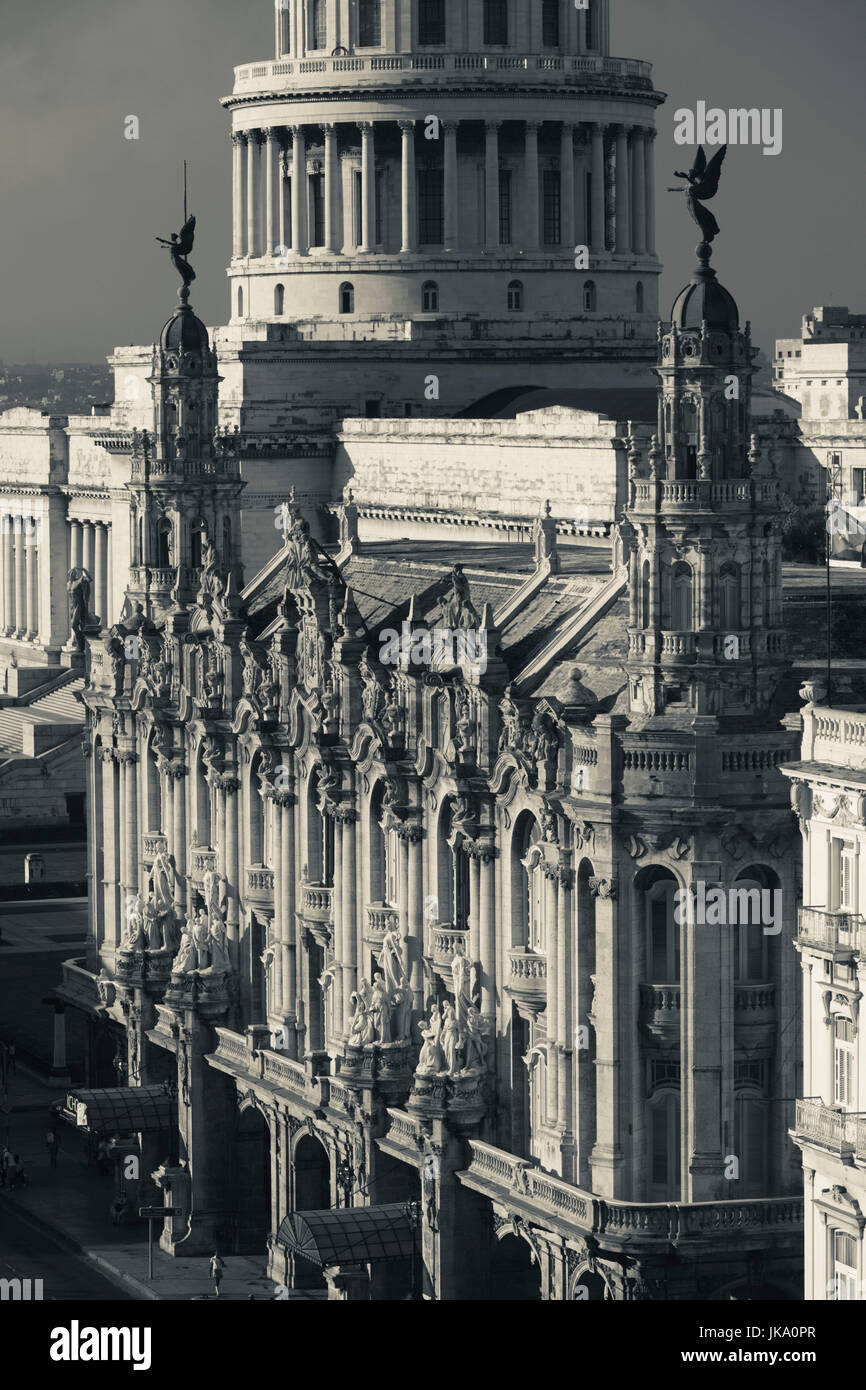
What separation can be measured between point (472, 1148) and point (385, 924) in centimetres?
1281

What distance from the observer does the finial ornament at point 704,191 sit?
354 feet

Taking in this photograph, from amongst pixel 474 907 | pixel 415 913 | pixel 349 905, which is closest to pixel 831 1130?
pixel 474 907

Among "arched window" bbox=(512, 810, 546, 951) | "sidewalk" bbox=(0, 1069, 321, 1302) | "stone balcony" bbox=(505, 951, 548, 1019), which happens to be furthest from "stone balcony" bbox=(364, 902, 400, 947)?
"sidewalk" bbox=(0, 1069, 321, 1302)

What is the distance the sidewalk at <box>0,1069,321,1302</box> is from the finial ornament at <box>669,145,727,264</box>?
34511 mm

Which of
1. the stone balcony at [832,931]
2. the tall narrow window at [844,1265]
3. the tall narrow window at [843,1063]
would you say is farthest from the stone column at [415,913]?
the tall narrow window at [844,1265]

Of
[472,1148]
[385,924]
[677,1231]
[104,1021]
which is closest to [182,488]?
[104,1021]

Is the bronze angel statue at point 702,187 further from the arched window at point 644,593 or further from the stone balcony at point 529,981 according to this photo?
the stone balcony at point 529,981

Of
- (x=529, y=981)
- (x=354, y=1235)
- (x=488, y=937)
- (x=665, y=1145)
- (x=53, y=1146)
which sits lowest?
(x=53, y=1146)

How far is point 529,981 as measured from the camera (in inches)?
4387

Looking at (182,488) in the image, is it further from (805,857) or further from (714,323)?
(805,857)

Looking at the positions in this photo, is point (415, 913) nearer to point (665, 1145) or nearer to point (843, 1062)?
point (665, 1145)

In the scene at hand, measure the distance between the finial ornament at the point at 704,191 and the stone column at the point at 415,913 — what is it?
2248 cm

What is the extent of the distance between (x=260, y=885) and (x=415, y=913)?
15786mm

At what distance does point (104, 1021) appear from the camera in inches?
5748
